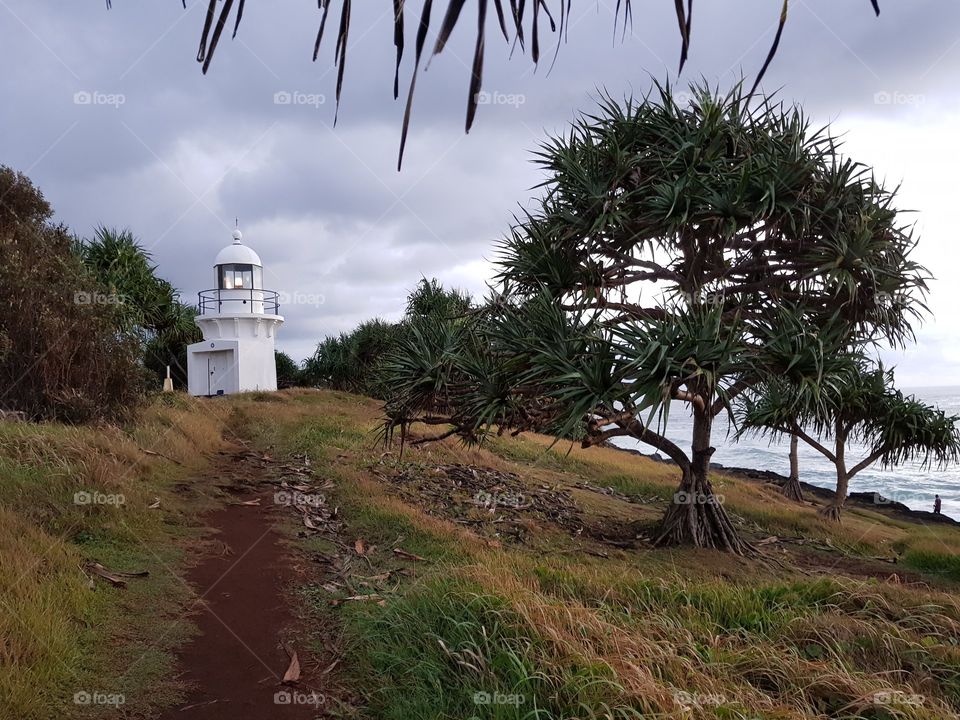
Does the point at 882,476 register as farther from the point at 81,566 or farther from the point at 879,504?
the point at 81,566

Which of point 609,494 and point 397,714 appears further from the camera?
point 609,494

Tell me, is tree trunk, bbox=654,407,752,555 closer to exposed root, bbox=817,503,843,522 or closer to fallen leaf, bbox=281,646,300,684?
fallen leaf, bbox=281,646,300,684

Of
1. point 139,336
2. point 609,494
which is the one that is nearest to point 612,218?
point 609,494

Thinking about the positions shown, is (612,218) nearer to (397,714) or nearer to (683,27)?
(397,714)

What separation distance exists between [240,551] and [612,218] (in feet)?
21.3

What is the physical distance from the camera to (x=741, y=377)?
31.2 feet

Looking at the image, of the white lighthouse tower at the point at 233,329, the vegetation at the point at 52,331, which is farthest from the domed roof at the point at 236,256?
the vegetation at the point at 52,331

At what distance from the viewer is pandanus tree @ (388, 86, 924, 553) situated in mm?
8578

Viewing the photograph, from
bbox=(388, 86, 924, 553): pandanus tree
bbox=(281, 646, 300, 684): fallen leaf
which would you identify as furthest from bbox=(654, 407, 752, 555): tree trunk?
bbox=(281, 646, 300, 684): fallen leaf

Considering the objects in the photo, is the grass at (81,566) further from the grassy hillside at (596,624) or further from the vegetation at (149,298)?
the vegetation at (149,298)

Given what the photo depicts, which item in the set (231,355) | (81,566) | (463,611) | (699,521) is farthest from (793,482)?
(231,355)

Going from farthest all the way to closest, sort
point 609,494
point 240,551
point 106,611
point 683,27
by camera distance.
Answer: point 609,494
point 240,551
point 106,611
point 683,27

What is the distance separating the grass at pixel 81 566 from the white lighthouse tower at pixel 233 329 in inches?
889

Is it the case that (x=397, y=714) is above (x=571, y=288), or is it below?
below
